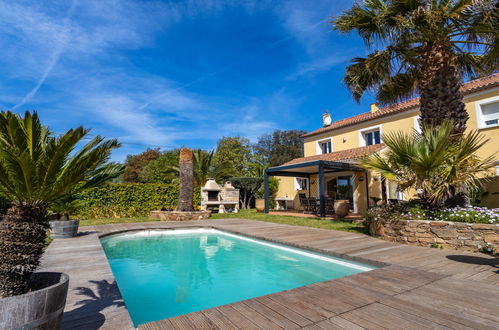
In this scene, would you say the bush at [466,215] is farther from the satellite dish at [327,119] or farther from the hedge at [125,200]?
the satellite dish at [327,119]

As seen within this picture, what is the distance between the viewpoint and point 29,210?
2.33 m

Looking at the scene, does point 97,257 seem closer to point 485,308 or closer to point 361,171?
point 485,308

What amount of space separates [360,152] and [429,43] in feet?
28.0

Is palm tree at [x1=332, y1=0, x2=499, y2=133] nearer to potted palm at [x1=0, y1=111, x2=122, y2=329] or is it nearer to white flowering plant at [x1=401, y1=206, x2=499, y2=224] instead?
white flowering plant at [x1=401, y1=206, x2=499, y2=224]

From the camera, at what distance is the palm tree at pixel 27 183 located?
2133 mm

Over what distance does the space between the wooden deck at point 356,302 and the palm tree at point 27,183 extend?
949mm

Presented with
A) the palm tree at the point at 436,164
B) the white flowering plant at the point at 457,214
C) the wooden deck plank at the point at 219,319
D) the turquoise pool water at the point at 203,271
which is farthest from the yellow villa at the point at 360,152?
the wooden deck plank at the point at 219,319

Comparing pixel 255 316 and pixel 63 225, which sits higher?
pixel 63 225

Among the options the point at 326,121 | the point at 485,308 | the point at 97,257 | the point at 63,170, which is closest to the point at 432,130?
the point at 485,308

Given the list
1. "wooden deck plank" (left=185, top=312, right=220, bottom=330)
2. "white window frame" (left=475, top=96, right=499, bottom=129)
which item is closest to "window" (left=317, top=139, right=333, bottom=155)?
"white window frame" (left=475, top=96, right=499, bottom=129)

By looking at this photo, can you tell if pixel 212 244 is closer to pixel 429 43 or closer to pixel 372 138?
pixel 429 43

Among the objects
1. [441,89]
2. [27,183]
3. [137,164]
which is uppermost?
[137,164]

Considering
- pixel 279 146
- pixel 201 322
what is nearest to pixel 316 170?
pixel 201 322

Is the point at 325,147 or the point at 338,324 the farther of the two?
the point at 325,147
